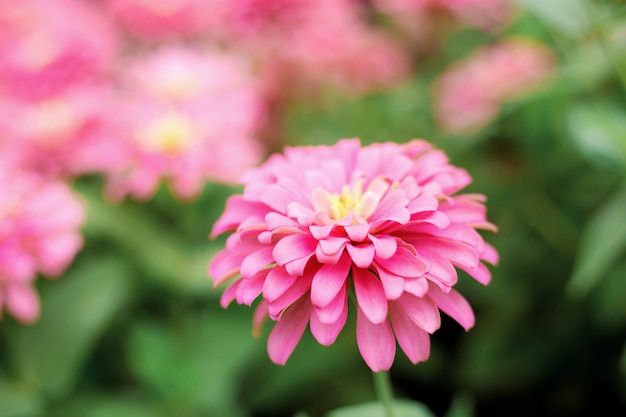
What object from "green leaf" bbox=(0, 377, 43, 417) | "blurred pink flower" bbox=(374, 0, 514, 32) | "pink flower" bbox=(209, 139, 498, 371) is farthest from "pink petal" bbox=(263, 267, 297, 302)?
"blurred pink flower" bbox=(374, 0, 514, 32)

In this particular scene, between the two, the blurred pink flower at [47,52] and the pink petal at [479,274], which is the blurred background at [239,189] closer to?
the blurred pink flower at [47,52]

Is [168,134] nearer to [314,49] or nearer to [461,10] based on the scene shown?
[314,49]

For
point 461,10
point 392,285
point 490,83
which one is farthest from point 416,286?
point 461,10

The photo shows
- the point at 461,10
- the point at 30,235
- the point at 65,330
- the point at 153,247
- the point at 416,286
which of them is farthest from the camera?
the point at 461,10

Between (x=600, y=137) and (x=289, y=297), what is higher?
(x=600, y=137)

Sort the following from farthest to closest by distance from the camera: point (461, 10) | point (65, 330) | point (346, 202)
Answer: point (461, 10) < point (65, 330) < point (346, 202)

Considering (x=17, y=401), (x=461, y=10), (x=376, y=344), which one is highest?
(x=461, y=10)

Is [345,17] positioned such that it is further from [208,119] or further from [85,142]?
[85,142]
